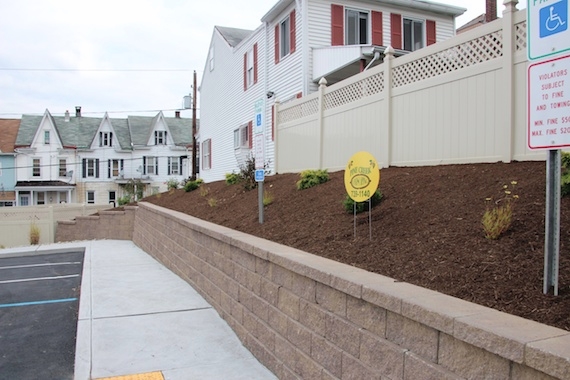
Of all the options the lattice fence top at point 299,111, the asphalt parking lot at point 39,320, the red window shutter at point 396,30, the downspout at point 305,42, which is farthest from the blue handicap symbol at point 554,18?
the red window shutter at point 396,30

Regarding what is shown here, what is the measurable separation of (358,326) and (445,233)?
1.57 metres

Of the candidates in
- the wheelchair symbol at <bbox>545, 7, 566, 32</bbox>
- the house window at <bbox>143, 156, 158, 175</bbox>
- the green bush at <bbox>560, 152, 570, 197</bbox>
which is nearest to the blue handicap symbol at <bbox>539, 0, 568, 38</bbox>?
the wheelchair symbol at <bbox>545, 7, 566, 32</bbox>

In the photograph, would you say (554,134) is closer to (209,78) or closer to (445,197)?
(445,197)

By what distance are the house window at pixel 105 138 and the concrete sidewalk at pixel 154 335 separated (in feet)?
128

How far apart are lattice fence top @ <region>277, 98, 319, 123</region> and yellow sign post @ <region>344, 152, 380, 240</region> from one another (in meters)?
6.47

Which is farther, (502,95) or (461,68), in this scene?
(461,68)

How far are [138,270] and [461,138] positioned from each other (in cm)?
694

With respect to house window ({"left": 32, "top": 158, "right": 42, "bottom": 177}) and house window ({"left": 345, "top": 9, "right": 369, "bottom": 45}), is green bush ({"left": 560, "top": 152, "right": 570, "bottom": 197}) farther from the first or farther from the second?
house window ({"left": 32, "top": 158, "right": 42, "bottom": 177})

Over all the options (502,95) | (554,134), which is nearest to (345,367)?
(554,134)

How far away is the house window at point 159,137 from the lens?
155 feet

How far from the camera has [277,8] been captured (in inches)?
678

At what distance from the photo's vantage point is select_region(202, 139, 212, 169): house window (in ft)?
84.6

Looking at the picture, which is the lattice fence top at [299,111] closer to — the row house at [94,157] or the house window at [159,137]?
the row house at [94,157]

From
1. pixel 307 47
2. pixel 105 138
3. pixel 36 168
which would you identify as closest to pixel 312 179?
pixel 307 47
